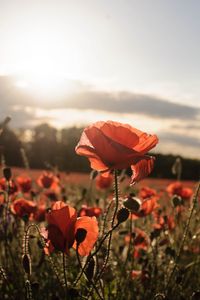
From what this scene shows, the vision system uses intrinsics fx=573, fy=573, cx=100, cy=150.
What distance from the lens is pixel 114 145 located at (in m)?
1.91

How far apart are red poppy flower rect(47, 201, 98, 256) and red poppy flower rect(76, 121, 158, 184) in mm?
202

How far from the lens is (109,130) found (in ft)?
6.47

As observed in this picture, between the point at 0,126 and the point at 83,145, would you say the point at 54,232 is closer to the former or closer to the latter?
the point at 83,145

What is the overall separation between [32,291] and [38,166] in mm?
20783

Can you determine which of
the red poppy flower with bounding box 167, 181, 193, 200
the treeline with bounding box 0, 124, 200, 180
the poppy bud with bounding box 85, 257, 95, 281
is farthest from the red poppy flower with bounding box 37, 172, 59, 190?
the treeline with bounding box 0, 124, 200, 180

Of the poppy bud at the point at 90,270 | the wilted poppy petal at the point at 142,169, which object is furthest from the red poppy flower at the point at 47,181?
the wilted poppy petal at the point at 142,169

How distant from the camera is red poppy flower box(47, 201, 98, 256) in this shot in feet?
6.48

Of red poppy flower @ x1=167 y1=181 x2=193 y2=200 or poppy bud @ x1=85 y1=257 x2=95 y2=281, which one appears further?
red poppy flower @ x1=167 y1=181 x2=193 y2=200

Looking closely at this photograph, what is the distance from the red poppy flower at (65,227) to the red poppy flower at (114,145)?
20 cm

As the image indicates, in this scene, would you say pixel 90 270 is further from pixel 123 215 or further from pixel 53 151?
pixel 53 151

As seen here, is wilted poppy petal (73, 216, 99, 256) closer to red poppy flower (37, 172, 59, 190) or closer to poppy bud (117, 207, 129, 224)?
poppy bud (117, 207, 129, 224)

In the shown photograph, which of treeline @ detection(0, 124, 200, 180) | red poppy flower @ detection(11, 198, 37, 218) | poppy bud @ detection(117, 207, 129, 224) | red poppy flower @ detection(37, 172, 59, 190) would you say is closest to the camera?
poppy bud @ detection(117, 207, 129, 224)

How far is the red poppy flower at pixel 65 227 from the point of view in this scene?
6.48 feet

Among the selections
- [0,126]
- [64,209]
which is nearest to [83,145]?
[64,209]
